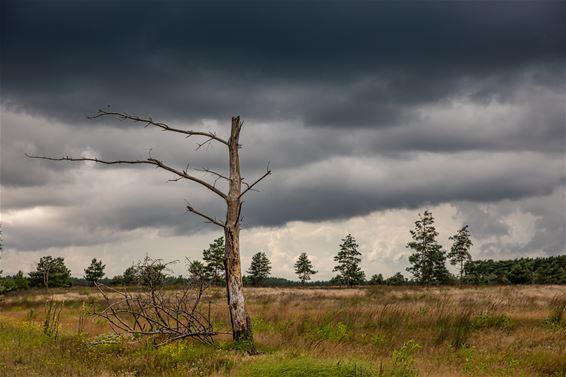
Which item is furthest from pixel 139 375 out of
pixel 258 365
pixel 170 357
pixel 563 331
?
pixel 563 331

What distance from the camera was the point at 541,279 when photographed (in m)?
77.7

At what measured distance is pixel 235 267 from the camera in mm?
13516

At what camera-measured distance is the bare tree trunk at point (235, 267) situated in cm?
1334

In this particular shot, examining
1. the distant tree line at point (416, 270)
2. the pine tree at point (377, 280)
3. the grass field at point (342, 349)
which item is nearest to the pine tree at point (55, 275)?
the distant tree line at point (416, 270)

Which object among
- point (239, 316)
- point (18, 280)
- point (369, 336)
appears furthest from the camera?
point (18, 280)

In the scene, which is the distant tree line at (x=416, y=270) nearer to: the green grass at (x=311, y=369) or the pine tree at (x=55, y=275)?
the pine tree at (x=55, y=275)

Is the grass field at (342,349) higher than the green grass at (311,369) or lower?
lower

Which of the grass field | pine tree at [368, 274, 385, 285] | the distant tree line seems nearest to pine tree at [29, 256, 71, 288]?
the distant tree line

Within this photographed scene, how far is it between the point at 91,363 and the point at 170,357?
1680 mm

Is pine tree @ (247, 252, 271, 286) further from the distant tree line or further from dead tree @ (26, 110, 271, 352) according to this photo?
dead tree @ (26, 110, 271, 352)

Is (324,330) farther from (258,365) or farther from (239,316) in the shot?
(258,365)

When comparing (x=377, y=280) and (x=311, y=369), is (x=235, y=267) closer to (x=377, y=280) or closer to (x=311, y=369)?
(x=311, y=369)

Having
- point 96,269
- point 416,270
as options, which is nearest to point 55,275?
point 96,269

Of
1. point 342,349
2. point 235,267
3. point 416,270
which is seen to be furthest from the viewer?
point 416,270
